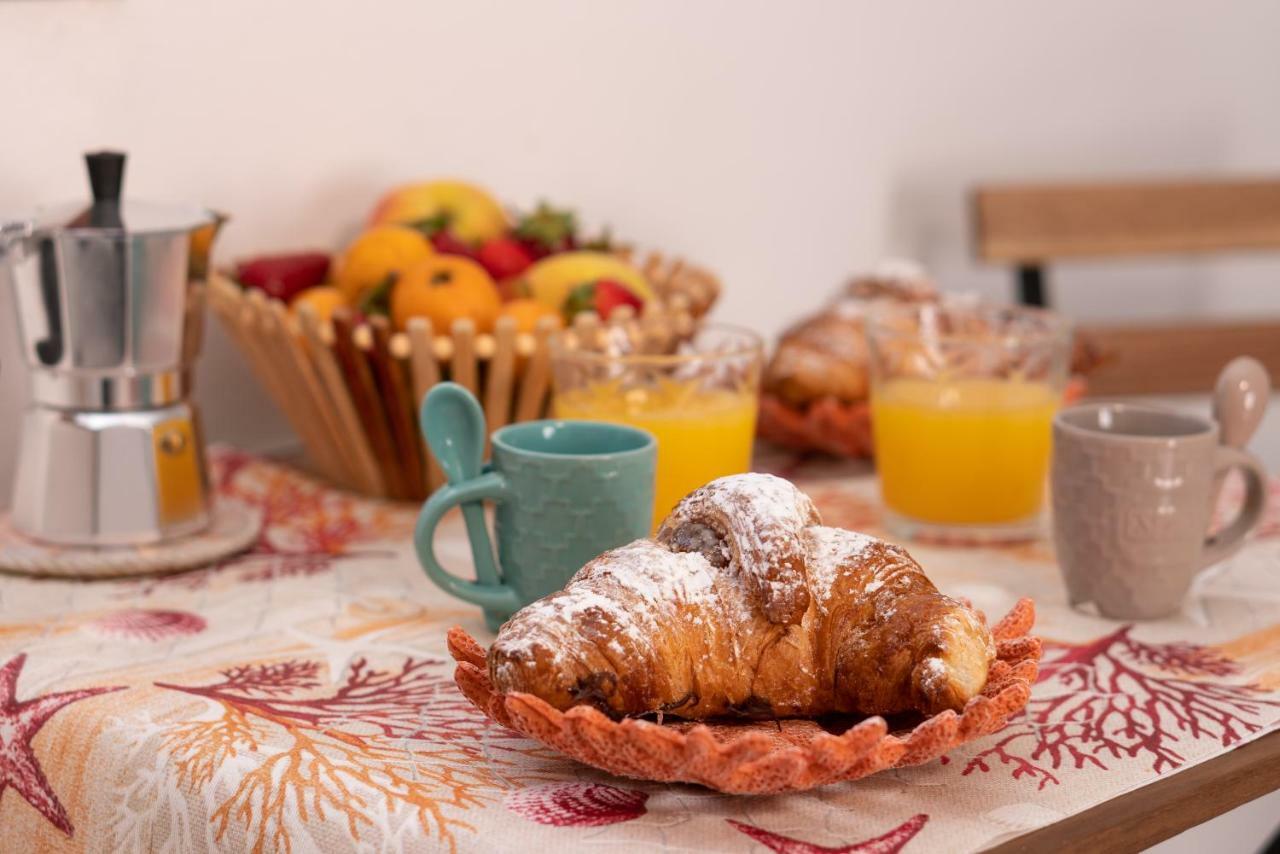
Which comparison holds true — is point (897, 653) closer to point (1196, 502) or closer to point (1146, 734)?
point (1146, 734)

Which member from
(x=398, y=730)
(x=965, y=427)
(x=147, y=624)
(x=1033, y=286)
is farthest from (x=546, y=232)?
(x=1033, y=286)

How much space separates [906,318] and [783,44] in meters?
0.66

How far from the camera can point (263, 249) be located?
1.27 meters

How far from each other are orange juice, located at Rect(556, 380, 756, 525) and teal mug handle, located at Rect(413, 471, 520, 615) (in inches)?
6.5

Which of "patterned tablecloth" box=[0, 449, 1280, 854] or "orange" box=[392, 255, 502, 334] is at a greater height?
"orange" box=[392, 255, 502, 334]

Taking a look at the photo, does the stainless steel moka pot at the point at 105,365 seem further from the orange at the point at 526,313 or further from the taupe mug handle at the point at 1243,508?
the taupe mug handle at the point at 1243,508

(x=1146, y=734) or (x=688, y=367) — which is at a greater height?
(x=688, y=367)

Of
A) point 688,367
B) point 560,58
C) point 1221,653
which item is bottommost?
point 1221,653

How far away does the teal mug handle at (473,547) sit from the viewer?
30.1 inches

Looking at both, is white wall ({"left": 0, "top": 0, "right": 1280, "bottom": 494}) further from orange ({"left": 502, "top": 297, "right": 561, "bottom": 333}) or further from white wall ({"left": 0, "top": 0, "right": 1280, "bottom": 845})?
orange ({"left": 502, "top": 297, "right": 561, "bottom": 333})

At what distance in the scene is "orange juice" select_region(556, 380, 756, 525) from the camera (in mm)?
935

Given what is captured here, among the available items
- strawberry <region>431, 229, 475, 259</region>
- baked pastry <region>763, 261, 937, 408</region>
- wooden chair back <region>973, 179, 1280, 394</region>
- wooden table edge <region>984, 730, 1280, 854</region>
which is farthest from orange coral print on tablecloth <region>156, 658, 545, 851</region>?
wooden chair back <region>973, 179, 1280, 394</region>

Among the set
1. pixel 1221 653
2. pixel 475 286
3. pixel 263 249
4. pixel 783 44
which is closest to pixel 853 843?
pixel 1221 653

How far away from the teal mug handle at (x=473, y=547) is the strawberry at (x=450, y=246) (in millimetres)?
368
